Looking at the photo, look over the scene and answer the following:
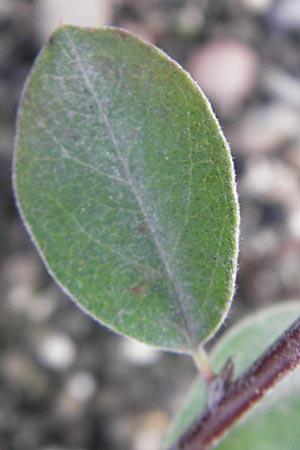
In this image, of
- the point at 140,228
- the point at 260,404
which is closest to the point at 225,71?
the point at 260,404

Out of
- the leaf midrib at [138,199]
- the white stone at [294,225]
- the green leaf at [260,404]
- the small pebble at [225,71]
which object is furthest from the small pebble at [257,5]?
the leaf midrib at [138,199]

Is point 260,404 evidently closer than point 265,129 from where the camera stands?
Yes

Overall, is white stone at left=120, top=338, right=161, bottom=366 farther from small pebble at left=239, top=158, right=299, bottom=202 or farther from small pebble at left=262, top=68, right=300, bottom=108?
small pebble at left=262, top=68, right=300, bottom=108

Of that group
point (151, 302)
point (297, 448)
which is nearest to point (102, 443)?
point (297, 448)

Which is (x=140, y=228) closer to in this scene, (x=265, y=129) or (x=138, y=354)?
(x=138, y=354)

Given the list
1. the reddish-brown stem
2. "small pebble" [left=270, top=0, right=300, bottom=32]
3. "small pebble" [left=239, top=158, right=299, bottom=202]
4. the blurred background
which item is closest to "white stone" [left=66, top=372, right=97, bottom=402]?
the blurred background
